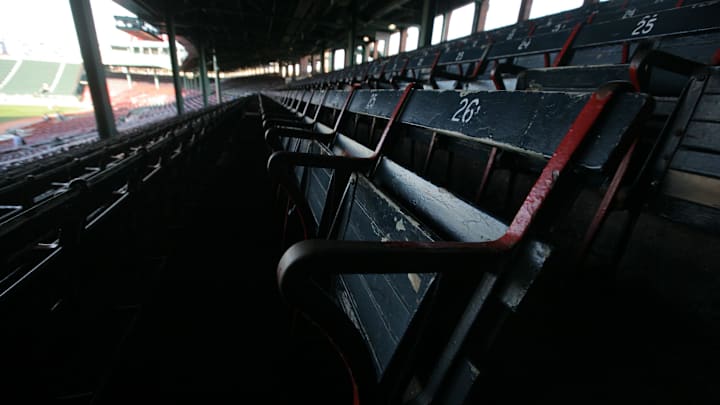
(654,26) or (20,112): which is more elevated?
(654,26)

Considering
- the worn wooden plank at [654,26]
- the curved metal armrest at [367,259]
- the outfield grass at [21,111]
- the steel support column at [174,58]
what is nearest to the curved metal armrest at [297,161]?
the curved metal armrest at [367,259]

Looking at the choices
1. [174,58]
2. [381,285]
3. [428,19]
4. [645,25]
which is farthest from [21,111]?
[645,25]

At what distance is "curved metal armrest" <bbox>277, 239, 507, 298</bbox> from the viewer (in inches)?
14.8

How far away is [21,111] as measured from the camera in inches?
1029

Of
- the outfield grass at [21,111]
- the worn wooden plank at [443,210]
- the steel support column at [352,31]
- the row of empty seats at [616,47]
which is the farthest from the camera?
the outfield grass at [21,111]

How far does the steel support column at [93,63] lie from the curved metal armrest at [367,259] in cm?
536

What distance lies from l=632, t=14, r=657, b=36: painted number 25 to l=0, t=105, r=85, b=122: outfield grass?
33.0 m

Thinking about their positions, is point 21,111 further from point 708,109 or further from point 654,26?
point 708,109

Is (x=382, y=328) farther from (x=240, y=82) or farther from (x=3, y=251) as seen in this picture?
(x=240, y=82)

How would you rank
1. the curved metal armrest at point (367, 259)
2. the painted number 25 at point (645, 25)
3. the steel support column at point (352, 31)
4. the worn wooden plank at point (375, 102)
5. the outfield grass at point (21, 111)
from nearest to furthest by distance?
1. the curved metal armrest at point (367, 259)
2. the worn wooden plank at point (375, 102)
3. the painted number 25 at point (645, 25)
4. the steel support column at point (352, 31)
5. the outfield grass at point (21, 111)

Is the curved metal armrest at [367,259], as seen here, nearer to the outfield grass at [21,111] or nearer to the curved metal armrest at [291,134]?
the curved metal armrest at [291,134]

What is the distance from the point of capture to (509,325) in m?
0.46

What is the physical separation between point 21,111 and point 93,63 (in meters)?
35.3

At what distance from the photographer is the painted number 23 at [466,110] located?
0.75m
